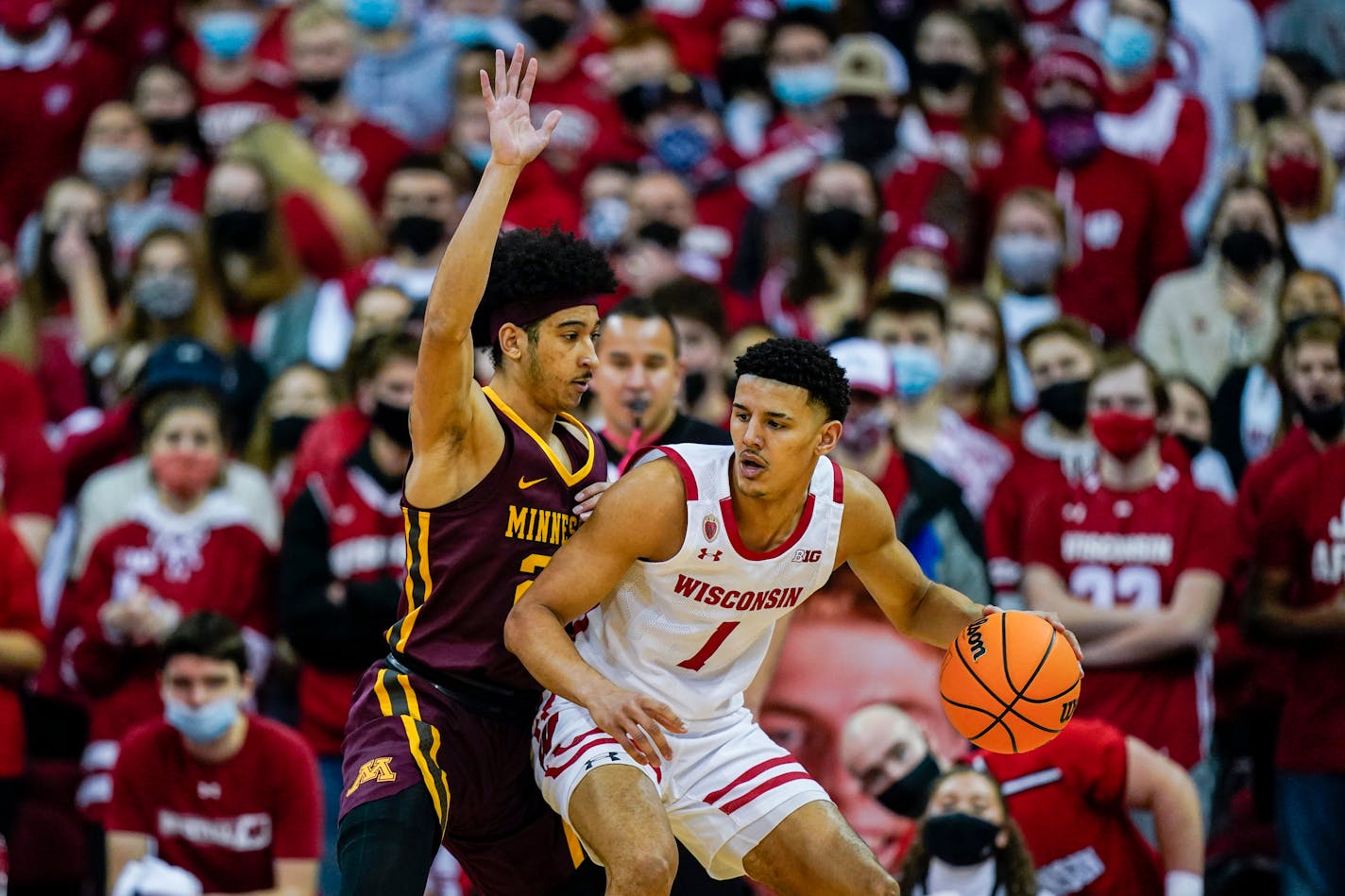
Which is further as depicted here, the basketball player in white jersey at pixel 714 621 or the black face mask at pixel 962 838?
the black face mask at pixel 962 838

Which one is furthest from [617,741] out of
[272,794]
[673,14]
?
[673,14]

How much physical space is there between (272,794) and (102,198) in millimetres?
4643

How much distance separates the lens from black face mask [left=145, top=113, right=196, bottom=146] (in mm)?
11805

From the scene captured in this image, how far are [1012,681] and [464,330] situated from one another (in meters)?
1.83

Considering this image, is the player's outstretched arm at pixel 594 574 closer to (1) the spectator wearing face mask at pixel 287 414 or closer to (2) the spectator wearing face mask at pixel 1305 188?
(1) the spectator wearing face mask at pixel 287 414

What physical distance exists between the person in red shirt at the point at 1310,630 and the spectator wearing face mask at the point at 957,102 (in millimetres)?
3681

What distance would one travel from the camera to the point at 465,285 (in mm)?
5254

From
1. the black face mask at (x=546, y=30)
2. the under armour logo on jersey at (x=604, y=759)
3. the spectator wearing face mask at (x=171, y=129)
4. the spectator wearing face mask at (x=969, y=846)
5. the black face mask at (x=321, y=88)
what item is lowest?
the spectator wearing face mask at (x=969, y=846)

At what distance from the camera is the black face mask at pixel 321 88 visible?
38.3 feet

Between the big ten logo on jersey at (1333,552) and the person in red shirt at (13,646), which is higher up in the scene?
the big ten logo on jersey at (1333,552)

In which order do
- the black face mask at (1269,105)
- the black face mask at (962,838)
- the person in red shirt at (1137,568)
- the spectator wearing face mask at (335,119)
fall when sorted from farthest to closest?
1. the spectator wearing face mask at (335,119)
2. the black face mask at (1269,105)
3. the person in red shirt at (1137,568)
4. the black face mask at (962,838)

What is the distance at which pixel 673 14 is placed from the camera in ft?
43.5

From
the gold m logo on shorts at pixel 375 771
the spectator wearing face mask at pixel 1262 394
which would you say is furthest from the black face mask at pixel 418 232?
the gold m logo on shorts at pixel 375 771

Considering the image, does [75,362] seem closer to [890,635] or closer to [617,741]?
[890,635]
